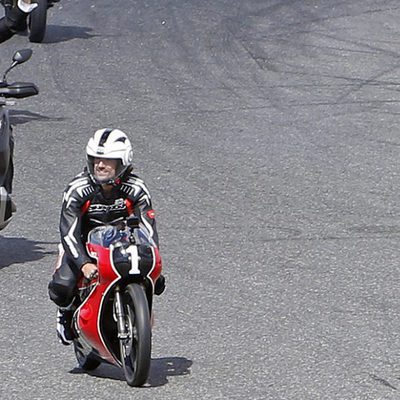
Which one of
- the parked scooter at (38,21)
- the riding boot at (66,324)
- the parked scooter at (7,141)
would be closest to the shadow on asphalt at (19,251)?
the parked scooter at (7,141)

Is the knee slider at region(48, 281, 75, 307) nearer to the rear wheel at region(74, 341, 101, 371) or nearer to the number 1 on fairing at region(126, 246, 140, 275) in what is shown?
the rear wheel at region(74, 341, 101, 371)

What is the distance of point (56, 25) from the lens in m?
19.5

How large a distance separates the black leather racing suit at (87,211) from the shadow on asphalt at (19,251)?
2.59 metres

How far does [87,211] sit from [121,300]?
579 mm

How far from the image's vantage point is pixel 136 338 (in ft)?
23.1

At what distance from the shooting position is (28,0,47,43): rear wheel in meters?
18.0

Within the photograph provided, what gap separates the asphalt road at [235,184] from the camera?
7641 millimetres

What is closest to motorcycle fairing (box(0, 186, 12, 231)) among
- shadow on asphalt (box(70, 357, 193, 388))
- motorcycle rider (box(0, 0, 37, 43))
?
shadow on asphalt (box(70, 357, 193, 388))

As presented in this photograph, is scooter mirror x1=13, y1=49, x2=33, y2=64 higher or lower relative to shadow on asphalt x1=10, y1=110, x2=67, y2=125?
higher

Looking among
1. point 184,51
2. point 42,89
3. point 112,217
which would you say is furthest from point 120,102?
point 112,217

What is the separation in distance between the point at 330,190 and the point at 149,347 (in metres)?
5.51

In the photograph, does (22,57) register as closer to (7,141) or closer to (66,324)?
(7,141)

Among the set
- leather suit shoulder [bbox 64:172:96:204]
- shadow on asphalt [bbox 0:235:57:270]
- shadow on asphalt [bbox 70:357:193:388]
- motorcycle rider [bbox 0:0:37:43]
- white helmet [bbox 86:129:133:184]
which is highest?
white helmet [bbox 86:129:133:184]

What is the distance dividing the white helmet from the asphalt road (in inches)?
43.2
